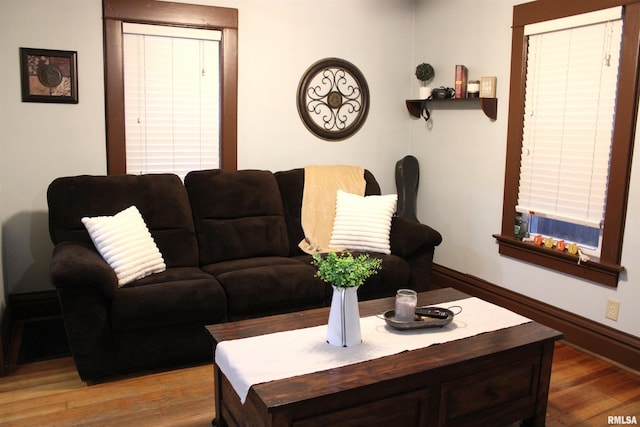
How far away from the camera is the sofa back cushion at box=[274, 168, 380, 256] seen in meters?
3.95

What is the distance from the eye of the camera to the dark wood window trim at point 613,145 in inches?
120

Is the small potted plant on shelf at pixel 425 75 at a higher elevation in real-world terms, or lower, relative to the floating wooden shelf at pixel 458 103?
higher

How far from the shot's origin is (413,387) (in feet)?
6.84

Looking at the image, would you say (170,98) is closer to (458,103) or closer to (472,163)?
(458,103)

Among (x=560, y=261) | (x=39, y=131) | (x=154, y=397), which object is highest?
(x=39, y=131)

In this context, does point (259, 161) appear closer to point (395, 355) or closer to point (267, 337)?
point (267, 337)

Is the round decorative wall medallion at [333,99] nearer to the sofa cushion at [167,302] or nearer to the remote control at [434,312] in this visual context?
the sofa cushion at [167,302]

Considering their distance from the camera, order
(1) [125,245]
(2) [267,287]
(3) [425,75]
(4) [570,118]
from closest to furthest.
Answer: (1) [125,245] < (2) [267,287] < (4) [570,118] < (3) [425,75]

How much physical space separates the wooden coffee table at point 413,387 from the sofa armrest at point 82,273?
0.66 meters

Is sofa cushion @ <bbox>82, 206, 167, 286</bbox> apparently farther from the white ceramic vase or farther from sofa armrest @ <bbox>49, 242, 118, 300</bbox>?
the white ceramic vase

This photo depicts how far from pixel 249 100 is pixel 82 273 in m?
1.98

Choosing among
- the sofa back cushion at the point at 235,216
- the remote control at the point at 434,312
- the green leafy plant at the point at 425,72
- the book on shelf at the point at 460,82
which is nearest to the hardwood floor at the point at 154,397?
the remote control at the point at 434,312

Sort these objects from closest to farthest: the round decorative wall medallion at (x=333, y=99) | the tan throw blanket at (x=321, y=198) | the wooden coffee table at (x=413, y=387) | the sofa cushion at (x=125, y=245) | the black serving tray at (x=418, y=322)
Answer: the wooden coffee table at (x=413, y=387) → the black serving tray at (x=418, y=322) → the sofa cushion at (x=125, y=245) → the tan throw blanket at (x=321, y=198) → the round decorative wall medallion at (x=333, y=99)

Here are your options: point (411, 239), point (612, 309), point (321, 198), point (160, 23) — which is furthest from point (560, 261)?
point (160, 23)
